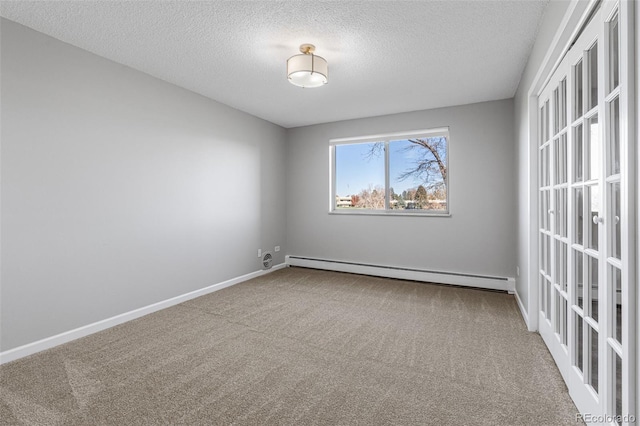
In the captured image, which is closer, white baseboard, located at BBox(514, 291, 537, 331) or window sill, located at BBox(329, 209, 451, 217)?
white baseboard, located at BBox(514, 291, 537, 331)

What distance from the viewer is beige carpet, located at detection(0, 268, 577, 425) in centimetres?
173

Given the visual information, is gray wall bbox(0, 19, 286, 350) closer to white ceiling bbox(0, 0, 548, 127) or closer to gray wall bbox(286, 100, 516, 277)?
white ceiling bbox(0, 0, 548, 127)

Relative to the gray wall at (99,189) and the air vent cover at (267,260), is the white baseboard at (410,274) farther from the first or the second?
the gray wall at (99,189)

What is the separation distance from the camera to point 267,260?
203 inches

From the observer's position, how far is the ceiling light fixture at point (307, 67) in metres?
2.64

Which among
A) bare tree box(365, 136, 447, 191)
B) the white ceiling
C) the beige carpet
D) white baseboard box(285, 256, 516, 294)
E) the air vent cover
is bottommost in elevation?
the beige carpet

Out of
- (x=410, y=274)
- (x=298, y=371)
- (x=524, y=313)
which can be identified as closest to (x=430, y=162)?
(x=410, y=274)

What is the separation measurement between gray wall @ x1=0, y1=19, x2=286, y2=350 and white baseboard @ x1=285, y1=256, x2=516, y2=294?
4.92 ft

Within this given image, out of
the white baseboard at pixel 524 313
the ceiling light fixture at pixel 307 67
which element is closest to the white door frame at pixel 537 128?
the white baseboard at pixel 524 313

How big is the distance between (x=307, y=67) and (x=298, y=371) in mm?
2427

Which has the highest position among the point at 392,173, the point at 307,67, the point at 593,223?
the point at 307,67

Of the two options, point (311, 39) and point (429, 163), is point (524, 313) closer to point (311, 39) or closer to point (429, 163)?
point (429, 163)

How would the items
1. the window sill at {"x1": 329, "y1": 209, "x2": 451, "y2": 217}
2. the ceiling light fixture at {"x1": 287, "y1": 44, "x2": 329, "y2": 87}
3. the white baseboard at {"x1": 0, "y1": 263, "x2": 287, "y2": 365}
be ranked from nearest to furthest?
the white baseboard at {"x1": 0, "y1": 263, "x2": 287, "y2": 365}
the ceiling light fixture at {"x1": 287, "y1": 44, "x2": 329, "y2": 87}
the window sill at {"x1": 329, "y1": 209, "x2": 451, "y2": 217}

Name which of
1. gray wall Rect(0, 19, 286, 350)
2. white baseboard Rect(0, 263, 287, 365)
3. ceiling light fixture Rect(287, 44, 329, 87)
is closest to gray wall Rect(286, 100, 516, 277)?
gray wall Rect(0, 19, 286, 350)
